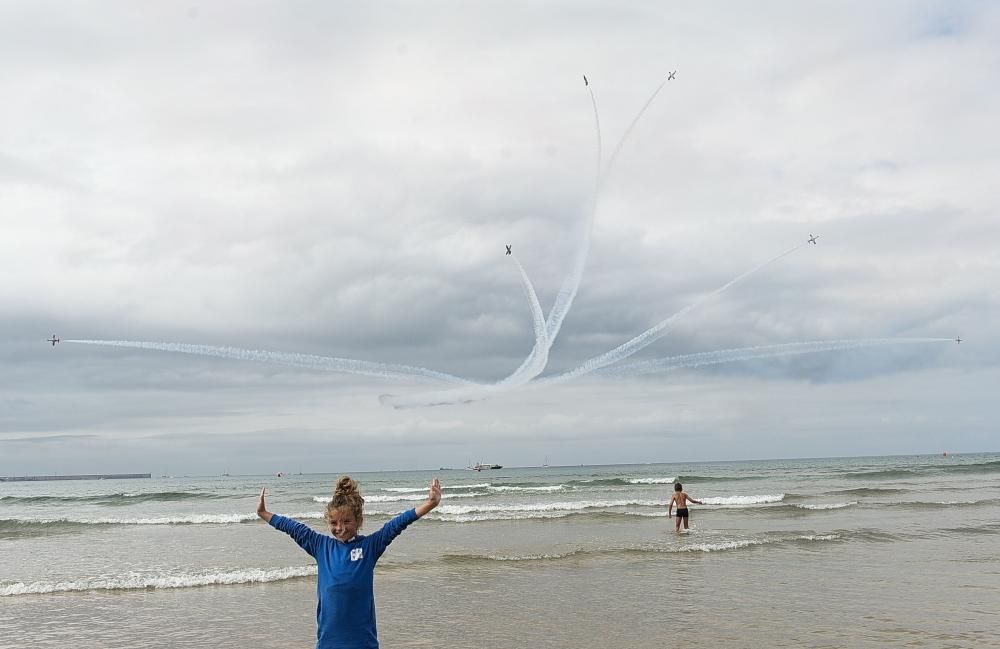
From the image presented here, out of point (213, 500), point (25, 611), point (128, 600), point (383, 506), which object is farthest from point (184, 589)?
point (213, 500)

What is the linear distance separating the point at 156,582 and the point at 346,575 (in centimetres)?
1303

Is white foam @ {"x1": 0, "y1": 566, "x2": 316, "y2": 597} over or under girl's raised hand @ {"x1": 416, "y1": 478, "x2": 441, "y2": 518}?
under

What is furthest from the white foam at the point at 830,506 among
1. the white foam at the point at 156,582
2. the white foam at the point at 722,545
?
the white foam at the point at 156,582

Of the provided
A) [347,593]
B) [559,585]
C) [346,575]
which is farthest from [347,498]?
[559,585]

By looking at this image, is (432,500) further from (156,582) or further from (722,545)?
(722,545)

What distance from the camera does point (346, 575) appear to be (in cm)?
429

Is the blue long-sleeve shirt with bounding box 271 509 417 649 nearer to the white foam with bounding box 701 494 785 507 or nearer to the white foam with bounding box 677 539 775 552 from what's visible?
the white foam with bounding box 677 539 775 552

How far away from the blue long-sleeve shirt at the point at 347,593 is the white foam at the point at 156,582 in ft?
38.8

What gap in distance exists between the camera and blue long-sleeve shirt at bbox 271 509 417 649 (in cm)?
426

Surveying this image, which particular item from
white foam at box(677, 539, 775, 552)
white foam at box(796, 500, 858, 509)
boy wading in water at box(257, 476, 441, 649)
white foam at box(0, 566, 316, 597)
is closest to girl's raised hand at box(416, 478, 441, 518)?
boy wading in water at box(257, 476, 441, 649)

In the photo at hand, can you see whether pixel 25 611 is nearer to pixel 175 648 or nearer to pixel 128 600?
pixel 128 600

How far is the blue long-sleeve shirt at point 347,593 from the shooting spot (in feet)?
14.0

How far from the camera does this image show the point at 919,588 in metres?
12.6

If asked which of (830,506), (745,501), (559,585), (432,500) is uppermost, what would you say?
(432,500)
